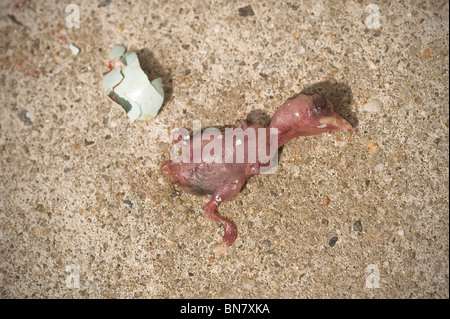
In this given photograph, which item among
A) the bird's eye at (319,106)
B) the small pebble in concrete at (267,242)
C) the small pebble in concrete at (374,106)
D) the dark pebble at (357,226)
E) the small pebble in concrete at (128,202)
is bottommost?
the small pebble in concrete at (267,242)

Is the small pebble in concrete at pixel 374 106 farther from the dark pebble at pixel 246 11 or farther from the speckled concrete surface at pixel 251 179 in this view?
the dark pebble at pixel 246 11

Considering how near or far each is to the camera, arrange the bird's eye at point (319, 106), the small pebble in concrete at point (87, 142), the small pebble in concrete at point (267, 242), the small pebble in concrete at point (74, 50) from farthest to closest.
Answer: the small pebble in concrete at point (74, 50) → the small pebble in concrete at point (87, 142) → the small pebble in concrete at point (267, 242) → the bird's eye at point (319, 106)

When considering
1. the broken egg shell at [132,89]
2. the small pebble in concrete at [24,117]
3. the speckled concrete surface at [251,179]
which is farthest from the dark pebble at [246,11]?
the small pebble in concrete at [24,117]

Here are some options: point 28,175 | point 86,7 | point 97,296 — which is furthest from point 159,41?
point 97,296

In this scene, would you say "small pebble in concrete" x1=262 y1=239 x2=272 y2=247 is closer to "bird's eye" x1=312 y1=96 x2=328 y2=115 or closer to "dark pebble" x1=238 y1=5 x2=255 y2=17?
"bird's eye" x1=312 y1=96 x2=328 y2=115

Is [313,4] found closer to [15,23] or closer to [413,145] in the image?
[413,145]

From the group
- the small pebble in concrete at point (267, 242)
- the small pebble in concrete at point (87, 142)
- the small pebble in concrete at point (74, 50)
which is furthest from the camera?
the small pebble in concrete at point (74, 50)
